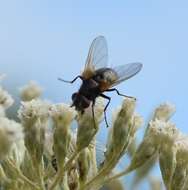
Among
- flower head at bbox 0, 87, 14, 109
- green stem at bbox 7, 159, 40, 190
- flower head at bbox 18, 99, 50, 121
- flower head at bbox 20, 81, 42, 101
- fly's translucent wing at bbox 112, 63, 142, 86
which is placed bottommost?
green stem at bbox 7, 159, 40, 190

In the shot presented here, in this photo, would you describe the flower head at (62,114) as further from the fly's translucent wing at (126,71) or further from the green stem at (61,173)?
the fly's translucent wing at (126,71)

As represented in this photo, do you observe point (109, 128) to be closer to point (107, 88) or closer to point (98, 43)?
point (107, 88)

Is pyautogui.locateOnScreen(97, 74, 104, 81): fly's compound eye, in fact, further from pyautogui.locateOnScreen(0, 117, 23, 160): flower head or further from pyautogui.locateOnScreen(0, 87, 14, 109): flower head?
pyautogui.locateOnScreen(0, 117, 23, 160): flower head

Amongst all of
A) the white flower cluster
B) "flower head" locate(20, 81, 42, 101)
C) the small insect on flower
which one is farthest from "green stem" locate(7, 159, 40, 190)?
"flower head" locate(20, 81, 42, 101)

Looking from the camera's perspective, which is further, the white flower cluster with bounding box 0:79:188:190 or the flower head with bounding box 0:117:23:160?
the white flower cluster with bounding box 0:79:188:190

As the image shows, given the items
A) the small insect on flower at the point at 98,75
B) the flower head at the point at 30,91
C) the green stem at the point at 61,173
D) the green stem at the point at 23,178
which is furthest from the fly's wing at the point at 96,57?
the green stem at the point at 23,178

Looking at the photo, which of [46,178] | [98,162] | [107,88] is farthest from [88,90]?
[46,178]

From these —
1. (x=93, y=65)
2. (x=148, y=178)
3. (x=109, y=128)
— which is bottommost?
(x=148, y=178)

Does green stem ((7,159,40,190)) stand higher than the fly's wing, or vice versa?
the fly's wing
